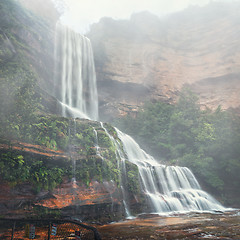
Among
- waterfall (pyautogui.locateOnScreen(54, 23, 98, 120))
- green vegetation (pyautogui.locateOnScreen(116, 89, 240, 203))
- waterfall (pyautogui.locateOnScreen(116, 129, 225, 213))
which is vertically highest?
waterfall (pyautogui.locateOnScreen(54, 23, 98, 120))

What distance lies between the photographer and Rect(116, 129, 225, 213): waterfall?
14.9m

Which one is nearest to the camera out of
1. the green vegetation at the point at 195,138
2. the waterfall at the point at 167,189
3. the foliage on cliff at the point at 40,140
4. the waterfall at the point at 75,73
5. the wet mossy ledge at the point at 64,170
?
the wet mossy ledge at the point at 64,170

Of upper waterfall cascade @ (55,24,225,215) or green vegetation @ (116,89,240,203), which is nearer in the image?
upper waterfall cascade @ (55,24,225,215)

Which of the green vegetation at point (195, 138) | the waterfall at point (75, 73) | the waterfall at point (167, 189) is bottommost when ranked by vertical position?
the waterfall at point (167, 189)

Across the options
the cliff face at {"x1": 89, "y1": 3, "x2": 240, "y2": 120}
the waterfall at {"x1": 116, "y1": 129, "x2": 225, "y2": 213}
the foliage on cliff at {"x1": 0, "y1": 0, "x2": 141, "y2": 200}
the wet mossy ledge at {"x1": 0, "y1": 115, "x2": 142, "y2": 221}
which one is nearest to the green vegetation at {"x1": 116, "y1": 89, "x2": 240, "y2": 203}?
the waterfall at {"x1": 116, "y1": 129, "x2": 225, "y2": 213}

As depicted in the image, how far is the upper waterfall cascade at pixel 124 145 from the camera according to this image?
51.5 ft

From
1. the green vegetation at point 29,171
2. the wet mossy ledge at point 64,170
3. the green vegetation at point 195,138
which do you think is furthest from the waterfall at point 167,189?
the green vegetation at point 29,171

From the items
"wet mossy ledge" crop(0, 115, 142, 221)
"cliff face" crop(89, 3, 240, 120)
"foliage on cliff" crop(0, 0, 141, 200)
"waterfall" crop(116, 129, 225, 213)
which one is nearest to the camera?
"wet mossy ledge" crop(0, 115, 142, 221)

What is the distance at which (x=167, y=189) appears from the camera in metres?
17.2

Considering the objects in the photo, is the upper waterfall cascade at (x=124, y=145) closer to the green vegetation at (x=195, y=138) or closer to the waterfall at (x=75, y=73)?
the waterfall at (x=75, y=73)

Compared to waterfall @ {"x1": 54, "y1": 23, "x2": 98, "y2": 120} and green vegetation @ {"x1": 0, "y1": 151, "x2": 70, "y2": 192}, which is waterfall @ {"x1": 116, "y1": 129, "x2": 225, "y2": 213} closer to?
green vegetation @ {"x1": 0, "y1": 151, "x2": 70, "y2": 192}

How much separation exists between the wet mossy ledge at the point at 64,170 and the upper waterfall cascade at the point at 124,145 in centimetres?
82

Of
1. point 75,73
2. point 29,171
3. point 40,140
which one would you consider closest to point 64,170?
point 29,171

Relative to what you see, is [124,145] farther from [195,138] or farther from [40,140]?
[195,138]
